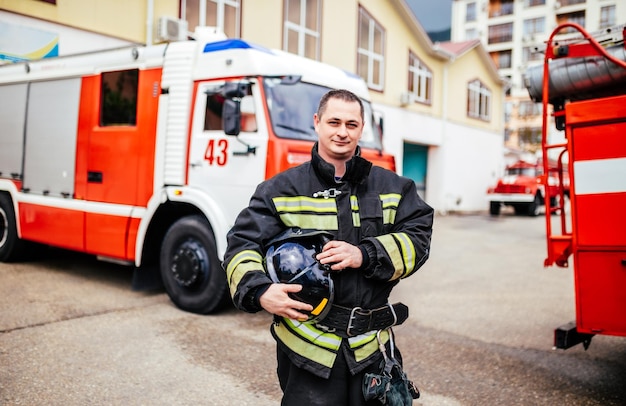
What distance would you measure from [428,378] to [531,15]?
187 ft

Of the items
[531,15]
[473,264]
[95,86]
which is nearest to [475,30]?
[531,15]

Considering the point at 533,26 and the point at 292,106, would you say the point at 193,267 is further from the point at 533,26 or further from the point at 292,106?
the point at 533,26

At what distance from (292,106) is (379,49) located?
13207mm

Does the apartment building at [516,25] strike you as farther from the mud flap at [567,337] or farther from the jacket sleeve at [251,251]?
the jacket sleeve at [251,251]

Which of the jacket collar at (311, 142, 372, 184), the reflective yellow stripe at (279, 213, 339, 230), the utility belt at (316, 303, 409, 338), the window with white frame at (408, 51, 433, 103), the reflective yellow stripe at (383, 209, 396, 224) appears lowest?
the utility belt at (316, 303, 409, 338)

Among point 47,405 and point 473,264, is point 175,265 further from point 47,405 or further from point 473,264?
point 473,264

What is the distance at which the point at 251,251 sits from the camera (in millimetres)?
2143

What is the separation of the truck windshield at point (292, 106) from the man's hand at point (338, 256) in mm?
3496

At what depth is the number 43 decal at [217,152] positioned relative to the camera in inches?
221

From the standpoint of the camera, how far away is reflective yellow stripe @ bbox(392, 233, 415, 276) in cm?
217

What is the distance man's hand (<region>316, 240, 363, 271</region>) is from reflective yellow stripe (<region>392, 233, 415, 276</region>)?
0.74 ft

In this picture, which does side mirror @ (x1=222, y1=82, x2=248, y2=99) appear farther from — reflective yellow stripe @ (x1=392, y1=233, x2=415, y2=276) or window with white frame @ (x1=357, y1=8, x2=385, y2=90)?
window with white frame @ (x1=357, y1=8, x2=385, y2=90)

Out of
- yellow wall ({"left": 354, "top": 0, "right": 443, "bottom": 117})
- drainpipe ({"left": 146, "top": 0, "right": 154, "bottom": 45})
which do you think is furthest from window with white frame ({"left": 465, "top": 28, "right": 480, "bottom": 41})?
drainpipe ({"left": 146, "top": 0, "right": 154, "bottom": 45})

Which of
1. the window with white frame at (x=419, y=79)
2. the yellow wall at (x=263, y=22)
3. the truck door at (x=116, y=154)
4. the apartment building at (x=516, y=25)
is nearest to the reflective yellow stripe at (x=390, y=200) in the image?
the truck door at (x=116, y=154)
